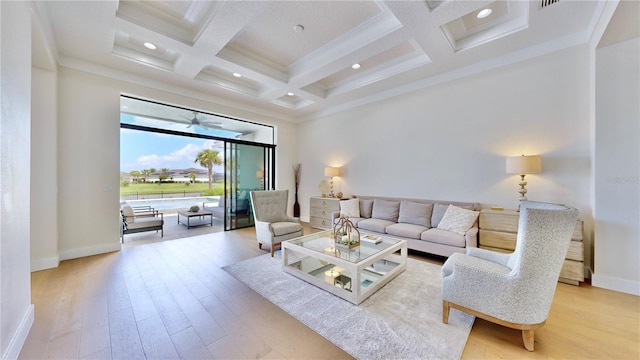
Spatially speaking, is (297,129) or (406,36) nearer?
(406,36)

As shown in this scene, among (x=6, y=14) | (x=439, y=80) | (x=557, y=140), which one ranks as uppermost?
(x=439, y=80)

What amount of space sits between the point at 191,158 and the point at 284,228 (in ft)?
21.4

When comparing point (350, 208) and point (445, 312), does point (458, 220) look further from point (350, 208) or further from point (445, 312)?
point (350, 208)

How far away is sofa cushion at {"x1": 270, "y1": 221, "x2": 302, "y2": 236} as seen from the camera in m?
3.83

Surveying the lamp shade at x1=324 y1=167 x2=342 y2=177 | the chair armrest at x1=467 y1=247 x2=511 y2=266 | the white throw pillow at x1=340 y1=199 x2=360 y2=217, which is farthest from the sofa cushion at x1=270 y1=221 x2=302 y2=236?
the chair armrest at x1=467 y1=247 x2=511 y2=266

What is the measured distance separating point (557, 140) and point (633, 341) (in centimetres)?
242

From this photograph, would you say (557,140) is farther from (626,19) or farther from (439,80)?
(439,80)

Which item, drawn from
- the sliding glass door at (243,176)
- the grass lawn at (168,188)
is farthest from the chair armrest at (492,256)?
the grass lawn at (168,188)

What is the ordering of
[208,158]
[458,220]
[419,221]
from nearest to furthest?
[458,220]
[419,221]
[208,158]

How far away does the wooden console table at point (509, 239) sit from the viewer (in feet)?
8.87

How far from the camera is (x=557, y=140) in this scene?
319cm

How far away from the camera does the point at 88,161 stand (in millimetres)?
3711

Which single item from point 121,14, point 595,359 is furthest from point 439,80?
point 121,14

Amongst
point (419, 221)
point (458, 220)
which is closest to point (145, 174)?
point (419, 221)
